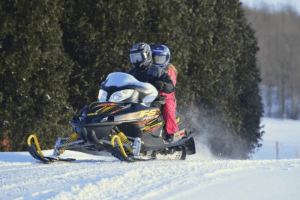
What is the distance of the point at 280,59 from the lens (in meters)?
74.0

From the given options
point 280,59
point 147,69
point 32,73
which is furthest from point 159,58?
point 280,59

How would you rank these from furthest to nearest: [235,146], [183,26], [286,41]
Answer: [286,41] < [235,146] < [183,26]

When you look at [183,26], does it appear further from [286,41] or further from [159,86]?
[286,41]

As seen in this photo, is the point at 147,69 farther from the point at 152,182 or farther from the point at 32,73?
the point at 152,182

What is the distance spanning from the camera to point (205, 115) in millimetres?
20406

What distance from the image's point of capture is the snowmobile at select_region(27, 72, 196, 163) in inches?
364

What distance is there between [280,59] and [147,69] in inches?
2565

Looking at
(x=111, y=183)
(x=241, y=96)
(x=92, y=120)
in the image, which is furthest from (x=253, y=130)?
(x=111, y=183)

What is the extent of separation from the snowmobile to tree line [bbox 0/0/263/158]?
3.78m

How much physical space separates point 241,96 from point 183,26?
19.3 ft

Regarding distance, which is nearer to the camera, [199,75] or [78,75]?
[78,75]

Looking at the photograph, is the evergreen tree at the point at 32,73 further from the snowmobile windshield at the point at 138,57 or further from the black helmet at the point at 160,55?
the snowmobile windshield at the point at 138,57

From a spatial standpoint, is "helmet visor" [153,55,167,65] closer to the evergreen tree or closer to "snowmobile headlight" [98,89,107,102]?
"snowmobile headlight" [98,89,107,102]

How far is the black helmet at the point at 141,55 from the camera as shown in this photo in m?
10.4
